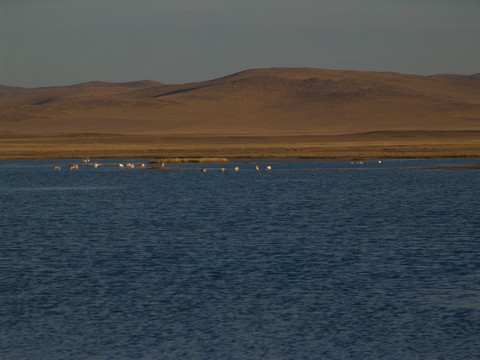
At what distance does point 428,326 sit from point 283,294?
3.55m

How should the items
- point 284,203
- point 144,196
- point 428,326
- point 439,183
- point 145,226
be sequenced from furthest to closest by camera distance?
point 439,183 → point 144,196 → point 284,203 → point 145,226 → point 428,326

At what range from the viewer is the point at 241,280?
61.7 ft

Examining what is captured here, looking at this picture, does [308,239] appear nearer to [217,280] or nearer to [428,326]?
[217,280]

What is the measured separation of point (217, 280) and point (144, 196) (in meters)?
26.0

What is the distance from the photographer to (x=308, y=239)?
84.6 ft

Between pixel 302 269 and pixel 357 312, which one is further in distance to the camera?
pixel 302 269

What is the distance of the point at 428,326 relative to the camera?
1470 cm

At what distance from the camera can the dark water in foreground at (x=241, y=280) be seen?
13891 mm

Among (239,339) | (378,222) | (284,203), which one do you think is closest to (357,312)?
(239,339)

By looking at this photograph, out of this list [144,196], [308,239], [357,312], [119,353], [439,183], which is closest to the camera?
[119,353]

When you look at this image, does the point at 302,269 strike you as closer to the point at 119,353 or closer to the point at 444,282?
the point at 444,282

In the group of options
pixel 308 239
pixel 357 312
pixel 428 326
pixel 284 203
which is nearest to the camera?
pixel 428 326

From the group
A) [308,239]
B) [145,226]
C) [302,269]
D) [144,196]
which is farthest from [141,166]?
[302,269]

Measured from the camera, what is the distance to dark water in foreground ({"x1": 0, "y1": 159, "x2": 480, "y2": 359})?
13.9m
